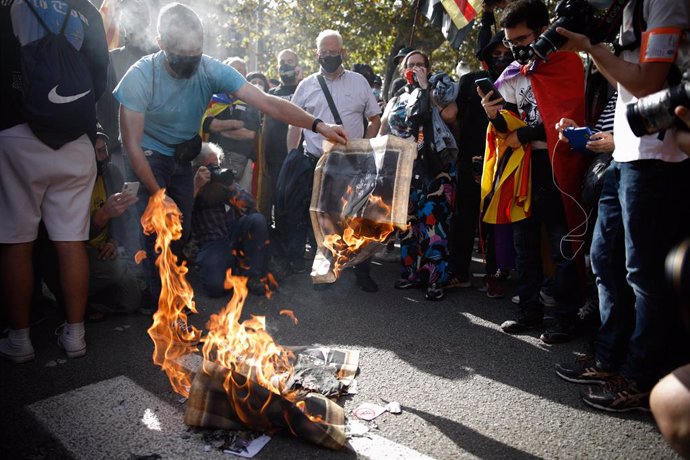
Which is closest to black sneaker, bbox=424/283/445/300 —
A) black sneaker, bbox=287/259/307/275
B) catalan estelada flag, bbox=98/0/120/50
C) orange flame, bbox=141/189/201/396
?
black sneaker, bbox=287/259/307/275

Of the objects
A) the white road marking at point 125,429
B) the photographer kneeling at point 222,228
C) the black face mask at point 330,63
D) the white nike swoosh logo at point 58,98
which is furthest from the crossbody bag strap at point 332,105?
the white road marking at point 125,429

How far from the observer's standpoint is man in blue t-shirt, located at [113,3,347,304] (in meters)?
3.89

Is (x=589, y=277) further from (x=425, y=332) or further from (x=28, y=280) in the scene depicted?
(x=28, y=280)

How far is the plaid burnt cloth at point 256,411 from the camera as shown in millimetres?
2668

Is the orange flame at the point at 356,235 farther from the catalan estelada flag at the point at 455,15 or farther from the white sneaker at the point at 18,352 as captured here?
the catalan estelada flag at the point at 455,15

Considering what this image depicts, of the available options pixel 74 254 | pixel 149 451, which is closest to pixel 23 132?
pixel 74 254

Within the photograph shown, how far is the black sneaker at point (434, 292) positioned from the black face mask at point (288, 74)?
3798 mm

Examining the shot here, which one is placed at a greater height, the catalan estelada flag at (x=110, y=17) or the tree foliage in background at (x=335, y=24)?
the tree foliage in background at (x=335, y=24)

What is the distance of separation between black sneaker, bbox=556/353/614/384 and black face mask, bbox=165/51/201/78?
11.3ft

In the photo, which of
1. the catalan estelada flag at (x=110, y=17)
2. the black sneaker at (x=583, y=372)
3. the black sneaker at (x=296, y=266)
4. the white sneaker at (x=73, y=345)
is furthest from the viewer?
the black sneaker at (x=296, y=266)

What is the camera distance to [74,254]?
3672 mm

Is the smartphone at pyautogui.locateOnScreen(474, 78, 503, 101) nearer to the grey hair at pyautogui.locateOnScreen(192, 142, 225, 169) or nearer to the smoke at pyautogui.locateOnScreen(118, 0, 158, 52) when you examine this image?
the grey hair at pyautogui.locateOnScreen(192, 142, 225, 169)

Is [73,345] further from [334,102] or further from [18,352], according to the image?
[334,102]

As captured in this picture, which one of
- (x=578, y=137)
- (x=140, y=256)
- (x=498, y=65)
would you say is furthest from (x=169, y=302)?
(x=498, y=65)
